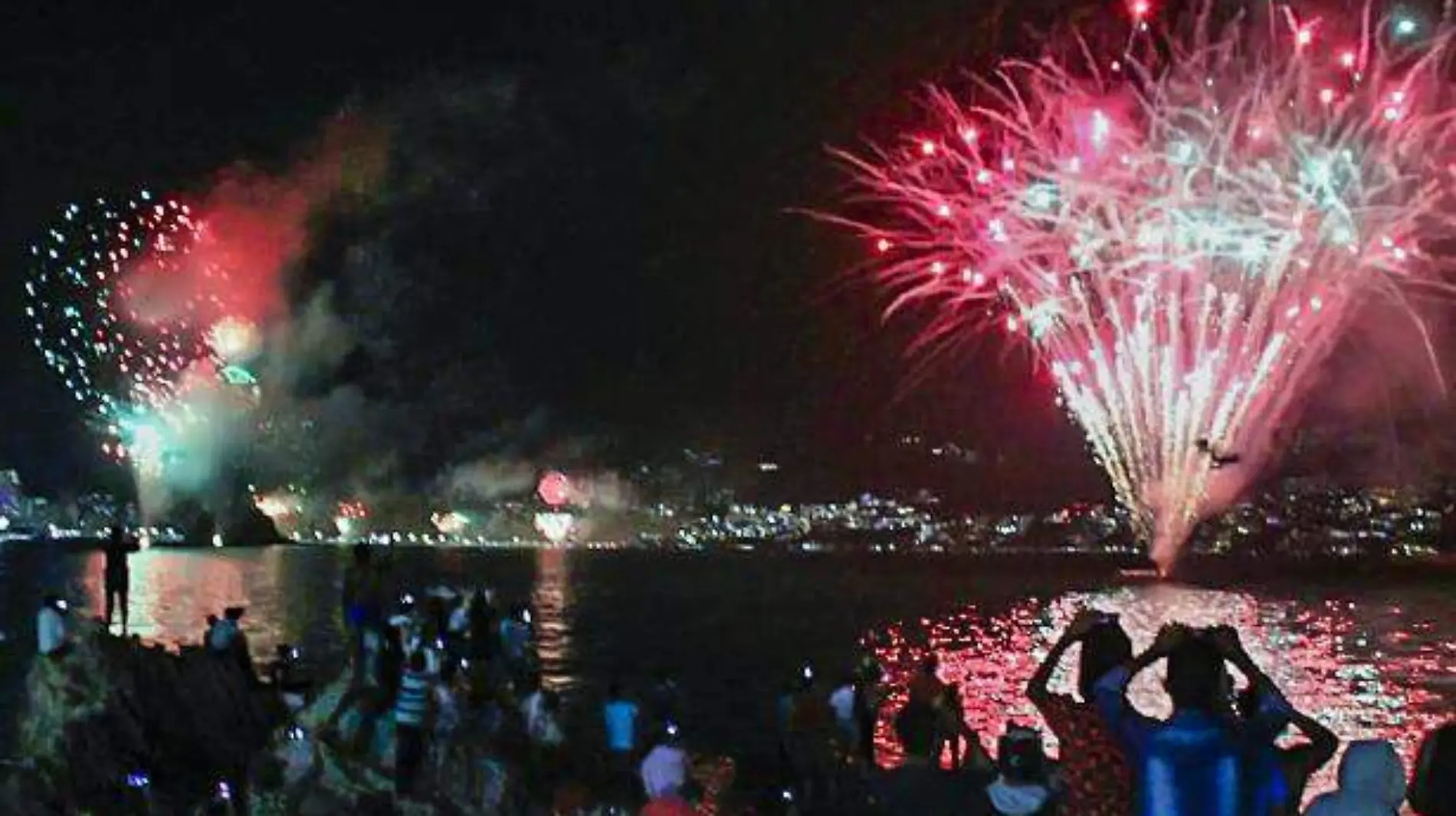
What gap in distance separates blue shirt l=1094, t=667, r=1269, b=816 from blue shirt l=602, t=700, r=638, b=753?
380 inches

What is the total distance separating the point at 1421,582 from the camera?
447 ft

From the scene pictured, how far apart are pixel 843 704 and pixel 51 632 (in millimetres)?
8670

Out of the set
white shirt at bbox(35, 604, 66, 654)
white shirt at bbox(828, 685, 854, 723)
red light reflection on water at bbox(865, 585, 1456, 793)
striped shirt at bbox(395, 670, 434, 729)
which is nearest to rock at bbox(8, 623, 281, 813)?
white shirt at bbox(35, 604, 66, 654)

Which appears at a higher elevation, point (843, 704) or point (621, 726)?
point (843, 704)

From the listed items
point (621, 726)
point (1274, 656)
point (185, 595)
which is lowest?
point (1274, 656)

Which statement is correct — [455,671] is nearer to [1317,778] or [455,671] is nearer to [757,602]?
[1317,778]

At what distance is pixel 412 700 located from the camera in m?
14.1

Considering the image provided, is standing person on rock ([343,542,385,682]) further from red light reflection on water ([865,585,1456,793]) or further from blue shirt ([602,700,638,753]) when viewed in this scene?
red light reflection on water ([865,585,1456,793])

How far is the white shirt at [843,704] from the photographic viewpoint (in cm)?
1625

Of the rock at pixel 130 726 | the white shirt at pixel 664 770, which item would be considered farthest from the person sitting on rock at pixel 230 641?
the white shirt at pixel 664 770

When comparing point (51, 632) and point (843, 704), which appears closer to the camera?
point (843, 704)

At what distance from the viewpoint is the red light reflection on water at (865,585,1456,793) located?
3306cm

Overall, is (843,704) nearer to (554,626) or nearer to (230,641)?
(230,641)

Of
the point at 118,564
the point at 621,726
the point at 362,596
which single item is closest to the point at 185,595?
the point at 118,564
